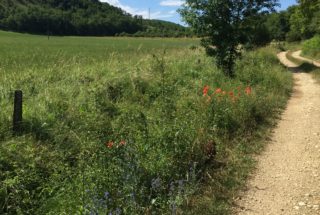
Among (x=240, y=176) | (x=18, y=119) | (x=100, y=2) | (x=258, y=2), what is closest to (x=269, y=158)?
(x=240, y=176)

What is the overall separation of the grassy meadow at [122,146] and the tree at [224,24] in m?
5.39

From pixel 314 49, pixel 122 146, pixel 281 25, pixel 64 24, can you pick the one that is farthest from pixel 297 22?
pixel 64 24

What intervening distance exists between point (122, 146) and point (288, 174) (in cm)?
284

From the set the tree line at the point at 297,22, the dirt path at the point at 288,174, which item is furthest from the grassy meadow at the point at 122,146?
the tree line at the point at 297,22

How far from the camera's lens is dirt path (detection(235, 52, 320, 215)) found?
4.71 m

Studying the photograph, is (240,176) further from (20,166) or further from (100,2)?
(100,2)

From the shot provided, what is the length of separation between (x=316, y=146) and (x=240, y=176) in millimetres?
2440

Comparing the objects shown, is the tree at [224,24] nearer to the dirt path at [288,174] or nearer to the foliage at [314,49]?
the dirt path at [288,174]

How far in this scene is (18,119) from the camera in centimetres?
557

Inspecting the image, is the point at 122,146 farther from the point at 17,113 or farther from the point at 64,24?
the point at 64,24

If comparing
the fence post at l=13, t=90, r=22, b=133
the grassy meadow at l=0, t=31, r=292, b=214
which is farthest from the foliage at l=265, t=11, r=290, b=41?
the fence post at l=13, t=90, r=22, b=133

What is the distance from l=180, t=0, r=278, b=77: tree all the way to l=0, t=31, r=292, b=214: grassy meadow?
17.7 feet

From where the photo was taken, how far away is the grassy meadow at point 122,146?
4.22m

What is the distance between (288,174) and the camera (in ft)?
18.9
